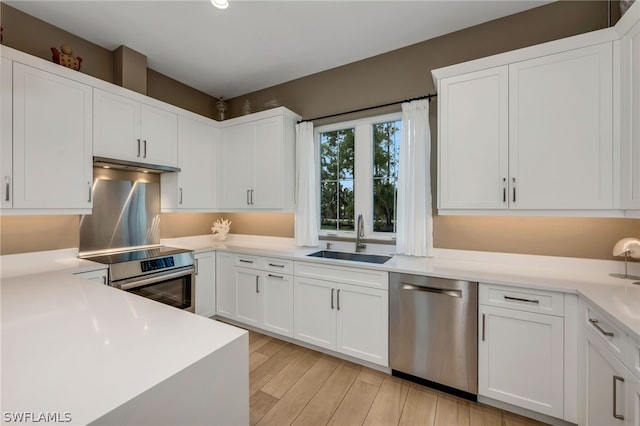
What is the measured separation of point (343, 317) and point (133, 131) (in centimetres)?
266

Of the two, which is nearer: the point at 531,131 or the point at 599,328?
the point at 599,328

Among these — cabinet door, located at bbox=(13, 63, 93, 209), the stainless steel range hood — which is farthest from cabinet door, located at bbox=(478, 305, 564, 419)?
cabinet door, located at bbox=(13, 63, 93, 209)

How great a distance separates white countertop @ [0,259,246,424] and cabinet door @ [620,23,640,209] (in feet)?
7.53

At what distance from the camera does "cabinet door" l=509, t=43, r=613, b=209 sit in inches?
67.4

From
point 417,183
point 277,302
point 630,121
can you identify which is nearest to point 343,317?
point 277,302

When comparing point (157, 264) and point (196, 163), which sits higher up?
point (196, 163)

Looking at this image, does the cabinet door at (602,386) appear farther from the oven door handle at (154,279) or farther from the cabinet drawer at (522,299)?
the oven door handle at (154,279)

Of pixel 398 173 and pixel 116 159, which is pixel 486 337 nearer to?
pixel 398 173

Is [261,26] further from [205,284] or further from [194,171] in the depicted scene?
[205,284]

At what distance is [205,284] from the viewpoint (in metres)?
3.10

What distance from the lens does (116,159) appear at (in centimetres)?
245

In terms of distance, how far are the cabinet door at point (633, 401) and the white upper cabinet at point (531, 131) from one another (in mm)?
1031

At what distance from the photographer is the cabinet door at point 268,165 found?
10.1ft

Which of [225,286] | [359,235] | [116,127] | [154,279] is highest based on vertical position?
[116,127]
